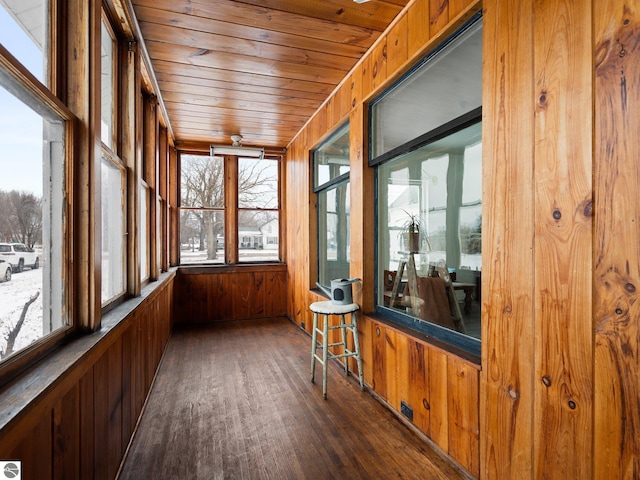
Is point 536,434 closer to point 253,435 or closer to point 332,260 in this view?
point 253,435

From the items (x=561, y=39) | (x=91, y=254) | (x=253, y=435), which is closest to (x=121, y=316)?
(x=91, y=254)

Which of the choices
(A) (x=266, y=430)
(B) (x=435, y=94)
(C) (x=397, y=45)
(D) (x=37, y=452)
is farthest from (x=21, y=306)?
(C) (x=397, y=45)

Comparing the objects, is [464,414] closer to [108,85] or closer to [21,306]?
[21,306]

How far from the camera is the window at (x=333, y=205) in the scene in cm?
326

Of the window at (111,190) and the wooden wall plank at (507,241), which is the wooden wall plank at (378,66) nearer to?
the wooden wall plank at (507,241)

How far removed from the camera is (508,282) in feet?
4.77

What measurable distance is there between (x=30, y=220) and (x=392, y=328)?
6.57ft

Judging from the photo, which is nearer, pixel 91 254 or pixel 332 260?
pixel 91 254

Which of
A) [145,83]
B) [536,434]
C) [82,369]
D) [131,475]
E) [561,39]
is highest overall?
[145,83]

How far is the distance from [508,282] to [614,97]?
2.50 ft

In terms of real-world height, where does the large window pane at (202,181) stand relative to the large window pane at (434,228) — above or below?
above

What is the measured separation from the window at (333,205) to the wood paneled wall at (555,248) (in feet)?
5.01

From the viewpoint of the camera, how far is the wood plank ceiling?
2.11 meters

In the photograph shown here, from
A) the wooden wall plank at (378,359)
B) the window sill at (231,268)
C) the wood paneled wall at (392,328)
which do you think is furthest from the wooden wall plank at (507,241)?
the window sill at (231,268)
